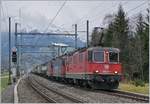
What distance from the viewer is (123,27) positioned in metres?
78.7

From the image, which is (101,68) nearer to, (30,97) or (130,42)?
(30,97)

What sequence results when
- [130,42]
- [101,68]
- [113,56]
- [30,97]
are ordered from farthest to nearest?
[130,42] < [113,56] < [101,68] < [30,97]


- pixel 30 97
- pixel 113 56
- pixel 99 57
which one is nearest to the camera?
pixel 30 97

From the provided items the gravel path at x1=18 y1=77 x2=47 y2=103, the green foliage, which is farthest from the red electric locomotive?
the green foliage

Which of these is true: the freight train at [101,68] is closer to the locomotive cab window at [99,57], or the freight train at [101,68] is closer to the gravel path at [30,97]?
the locomotive cab window at [99,57]

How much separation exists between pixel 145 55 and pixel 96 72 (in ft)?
113

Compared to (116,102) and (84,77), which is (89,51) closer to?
(84,77)

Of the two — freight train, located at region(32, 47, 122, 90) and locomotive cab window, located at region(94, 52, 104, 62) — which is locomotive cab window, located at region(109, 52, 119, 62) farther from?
locomotive cab window, located at region(94, 52, 104, 62)

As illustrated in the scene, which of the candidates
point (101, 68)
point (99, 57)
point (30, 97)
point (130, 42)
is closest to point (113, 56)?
point (99, 57)

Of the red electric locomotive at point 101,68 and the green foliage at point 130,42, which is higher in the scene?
the green foliage at point 130,42

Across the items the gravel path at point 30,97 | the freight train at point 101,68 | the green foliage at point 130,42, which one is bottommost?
the gravel path at point 30,97

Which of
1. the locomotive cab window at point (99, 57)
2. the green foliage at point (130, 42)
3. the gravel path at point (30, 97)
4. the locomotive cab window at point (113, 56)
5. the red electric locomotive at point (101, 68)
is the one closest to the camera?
the gravel path at point (30, 97)

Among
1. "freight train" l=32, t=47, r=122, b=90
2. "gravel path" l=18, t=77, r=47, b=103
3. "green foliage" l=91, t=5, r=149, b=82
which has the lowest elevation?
"gravel path" l=18, t=77, r=47, b=103

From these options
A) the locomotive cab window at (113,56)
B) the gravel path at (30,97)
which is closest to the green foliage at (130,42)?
the locomotive cab window at (113,56)
